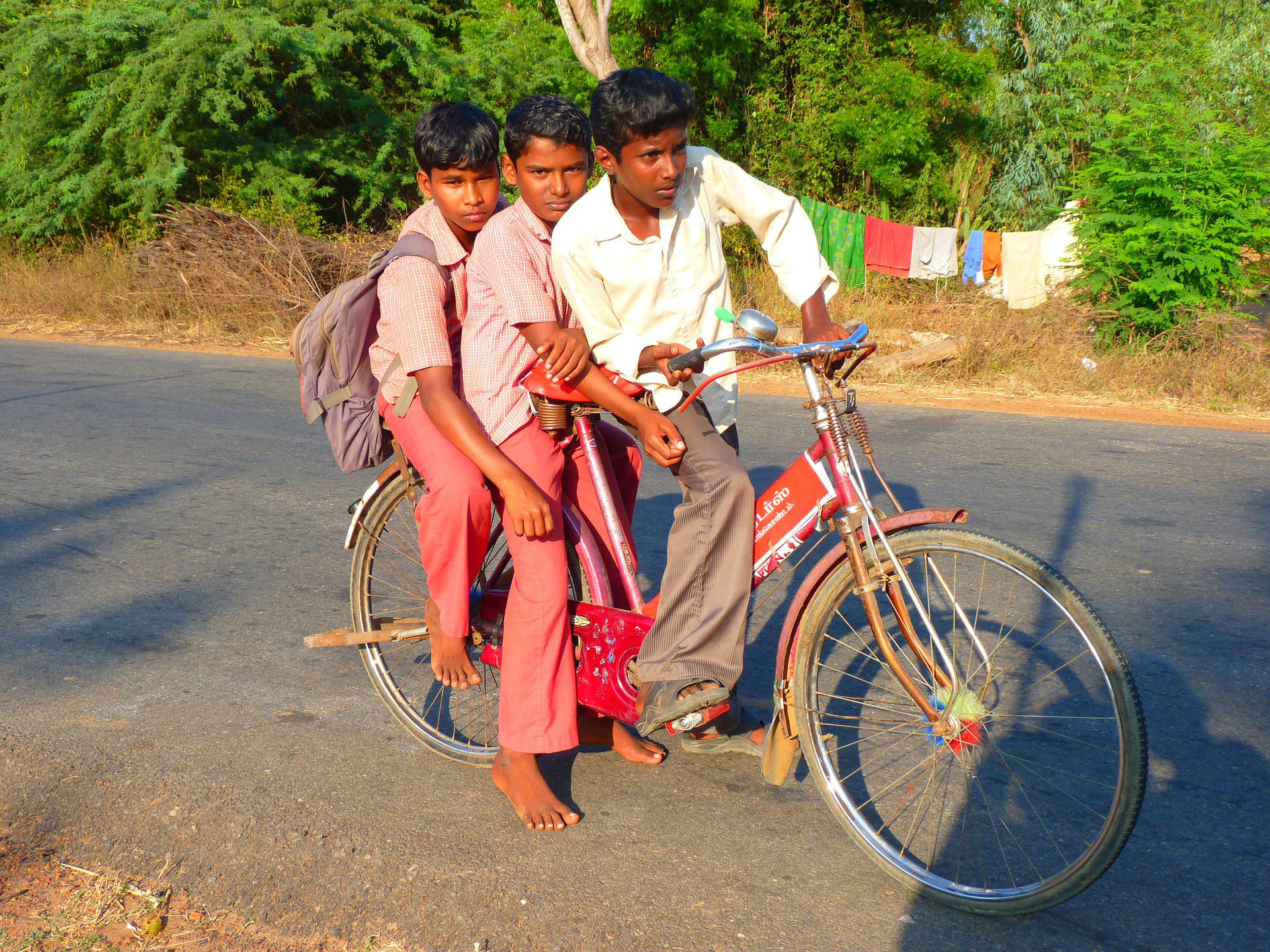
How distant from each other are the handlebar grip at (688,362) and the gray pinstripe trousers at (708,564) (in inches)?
8.4

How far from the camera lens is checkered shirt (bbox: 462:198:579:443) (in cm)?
280

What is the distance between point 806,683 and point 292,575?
9.88 ft

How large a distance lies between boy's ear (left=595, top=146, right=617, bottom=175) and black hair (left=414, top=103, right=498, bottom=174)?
48 centimetres

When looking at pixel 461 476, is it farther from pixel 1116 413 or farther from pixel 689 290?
pixel 1116 413

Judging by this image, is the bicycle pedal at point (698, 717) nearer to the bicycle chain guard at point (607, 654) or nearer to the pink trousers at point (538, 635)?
the bicycle chain guard at point (607, 654)

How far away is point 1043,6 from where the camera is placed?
75.2 feet

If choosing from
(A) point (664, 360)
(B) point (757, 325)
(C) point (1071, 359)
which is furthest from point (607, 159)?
(C) point (1071, 359)

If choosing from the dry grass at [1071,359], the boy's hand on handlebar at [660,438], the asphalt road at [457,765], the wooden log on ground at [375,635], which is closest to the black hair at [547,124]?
the boy's hand on handlebar at [660,438]

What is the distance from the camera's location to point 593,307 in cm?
269

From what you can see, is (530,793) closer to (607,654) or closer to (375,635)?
(607,654)

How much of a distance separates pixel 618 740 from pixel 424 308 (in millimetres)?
1372

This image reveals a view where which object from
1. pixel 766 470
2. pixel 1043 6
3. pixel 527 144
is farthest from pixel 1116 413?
pixel 1043 6

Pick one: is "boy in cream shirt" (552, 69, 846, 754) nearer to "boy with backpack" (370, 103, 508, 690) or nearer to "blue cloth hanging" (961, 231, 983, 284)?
"boy with backpack" (370, 103, 508, 690)

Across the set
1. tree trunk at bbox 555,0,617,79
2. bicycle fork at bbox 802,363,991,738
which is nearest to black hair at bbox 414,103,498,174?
bicycle fork at bbox 802,363,991,738
